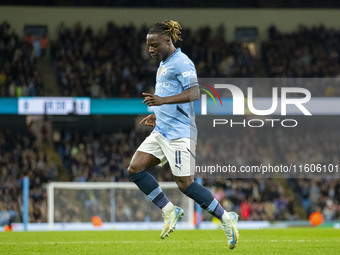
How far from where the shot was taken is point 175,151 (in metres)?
6.98

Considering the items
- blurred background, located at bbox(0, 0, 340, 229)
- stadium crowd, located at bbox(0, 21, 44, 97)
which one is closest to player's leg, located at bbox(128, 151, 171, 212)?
blurred background, located at bbox(0, 0, 340, 229)

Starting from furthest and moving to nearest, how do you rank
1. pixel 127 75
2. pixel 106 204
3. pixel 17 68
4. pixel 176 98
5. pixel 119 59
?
1. pixel 119 59
2. pixel 127 75
3. pixel 17 68
4. pixel 106 204
5. pixel 176 98

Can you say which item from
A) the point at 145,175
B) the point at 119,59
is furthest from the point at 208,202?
the point at 119,59

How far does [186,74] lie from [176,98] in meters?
0.30

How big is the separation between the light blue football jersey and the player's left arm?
0.19 meters

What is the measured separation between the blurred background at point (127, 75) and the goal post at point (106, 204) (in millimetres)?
2367

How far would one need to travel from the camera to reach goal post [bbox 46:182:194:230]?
56.2ft

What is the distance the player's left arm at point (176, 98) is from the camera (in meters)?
6.56

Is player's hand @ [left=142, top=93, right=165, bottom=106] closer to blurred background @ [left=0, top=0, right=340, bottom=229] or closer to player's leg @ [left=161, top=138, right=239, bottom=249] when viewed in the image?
player's leg @ [left=161, top=138, right=239, bottom=249]

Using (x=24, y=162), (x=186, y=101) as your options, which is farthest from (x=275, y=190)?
(x=186, y=101)

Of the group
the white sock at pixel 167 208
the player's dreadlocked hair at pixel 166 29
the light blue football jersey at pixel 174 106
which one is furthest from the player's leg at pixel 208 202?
the player's dreadlocked hair at pixel 166 29

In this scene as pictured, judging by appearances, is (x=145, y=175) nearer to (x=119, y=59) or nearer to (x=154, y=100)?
(x=154, y=100)

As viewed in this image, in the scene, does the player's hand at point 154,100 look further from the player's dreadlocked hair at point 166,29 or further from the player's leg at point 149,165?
the player's dreadlocked hair at point 166,29

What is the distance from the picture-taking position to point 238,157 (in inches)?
990
